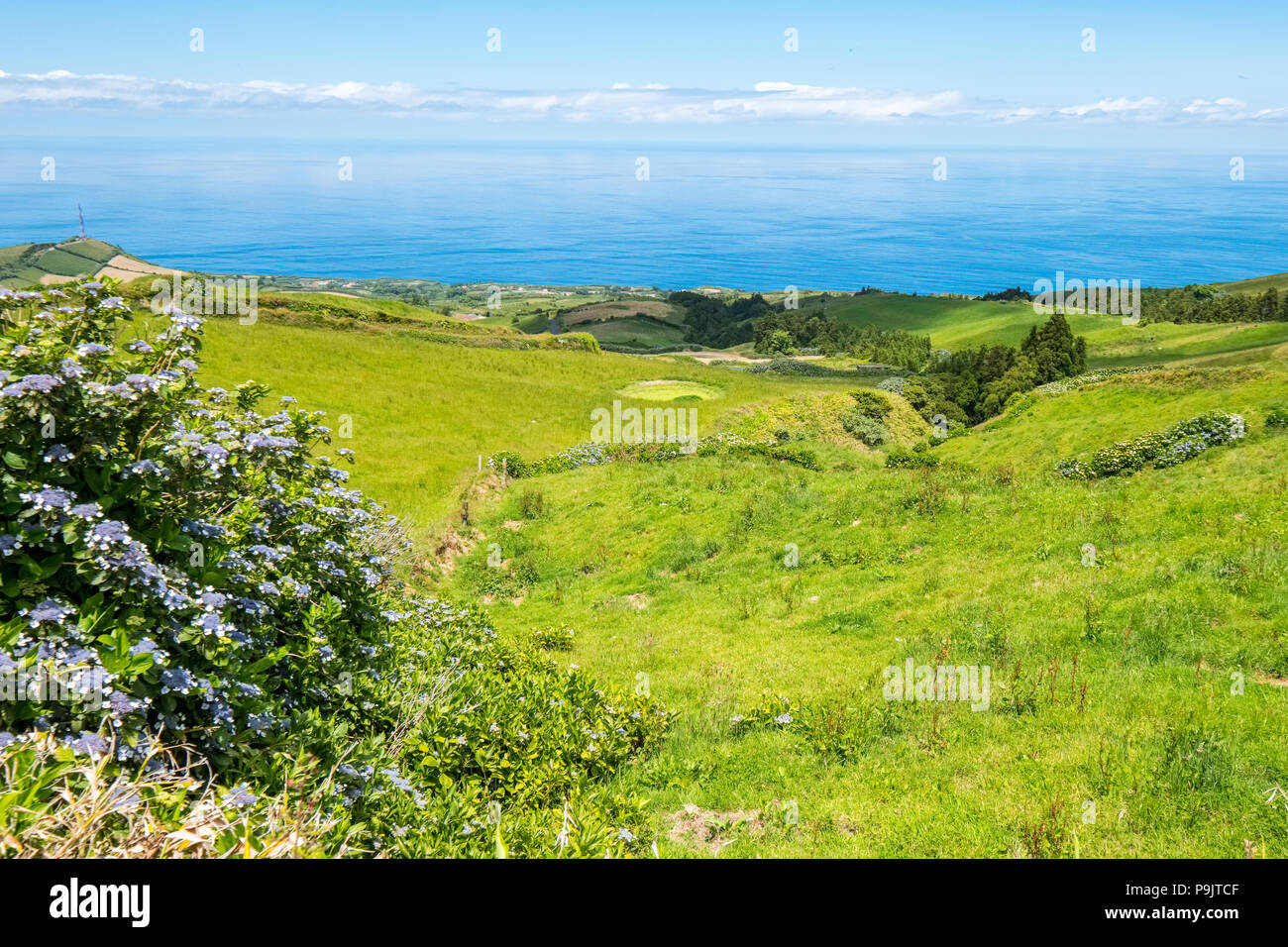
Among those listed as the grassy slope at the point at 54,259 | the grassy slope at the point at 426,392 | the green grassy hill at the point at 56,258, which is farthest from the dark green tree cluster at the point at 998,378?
the grassy slope at the point at 54,259

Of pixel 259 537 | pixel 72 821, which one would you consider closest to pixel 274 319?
pixel 259 537

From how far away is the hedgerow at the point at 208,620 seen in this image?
14.3 ft

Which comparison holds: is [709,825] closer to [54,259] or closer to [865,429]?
[865,429]

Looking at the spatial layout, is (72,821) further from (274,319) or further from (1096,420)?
(274,319)

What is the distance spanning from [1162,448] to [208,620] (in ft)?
96.0

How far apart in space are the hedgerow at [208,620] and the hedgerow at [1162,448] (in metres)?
24.4

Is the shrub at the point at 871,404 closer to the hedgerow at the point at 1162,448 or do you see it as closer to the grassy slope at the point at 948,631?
the hedgerow at the point at 1162,448

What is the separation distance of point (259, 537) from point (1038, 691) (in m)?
9.98

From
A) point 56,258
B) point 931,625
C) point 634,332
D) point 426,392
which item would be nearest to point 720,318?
point 634,332

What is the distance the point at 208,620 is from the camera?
4754mm

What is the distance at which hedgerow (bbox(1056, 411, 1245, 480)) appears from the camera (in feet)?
80.5

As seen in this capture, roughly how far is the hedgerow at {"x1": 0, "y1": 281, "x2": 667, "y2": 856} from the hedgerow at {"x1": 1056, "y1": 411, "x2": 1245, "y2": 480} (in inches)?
960

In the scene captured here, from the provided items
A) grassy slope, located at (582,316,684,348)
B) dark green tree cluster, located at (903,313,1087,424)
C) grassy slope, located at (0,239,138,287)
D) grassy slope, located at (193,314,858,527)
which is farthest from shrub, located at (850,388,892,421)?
grassy slope, located at (0,239,138,287)

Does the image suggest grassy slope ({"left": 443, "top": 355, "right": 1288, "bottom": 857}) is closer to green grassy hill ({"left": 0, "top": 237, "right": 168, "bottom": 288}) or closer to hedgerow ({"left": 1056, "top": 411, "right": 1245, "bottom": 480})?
hedgerow ({"left": 1056, "top": 411, "right": 1245, "bottom": 480})
